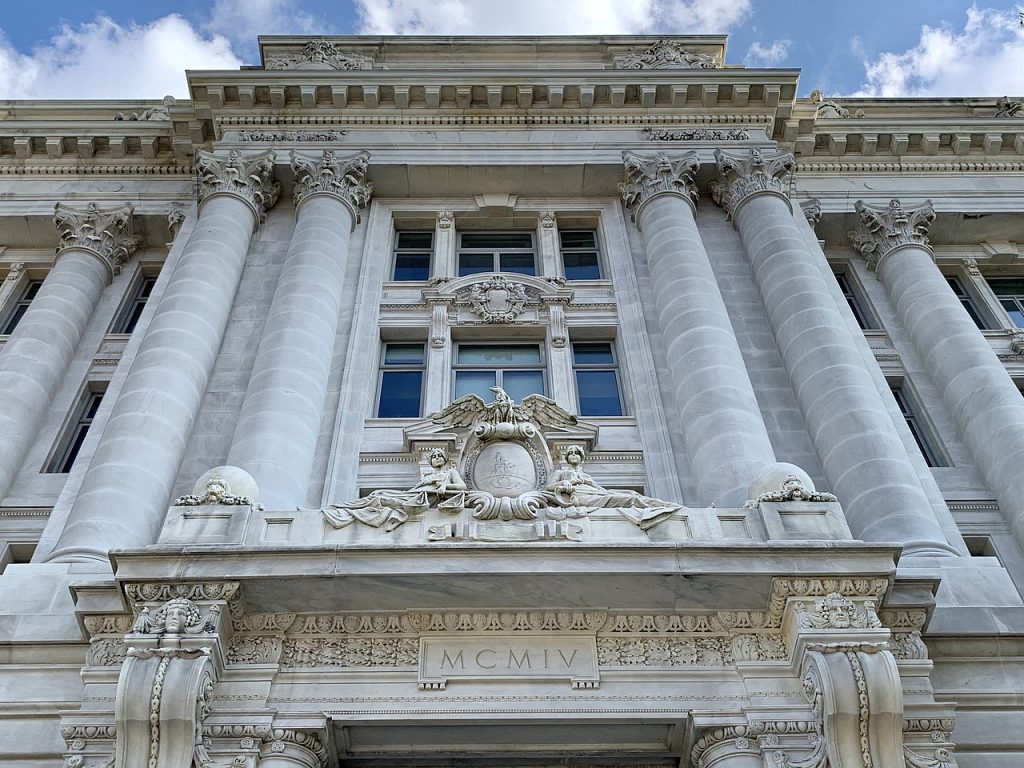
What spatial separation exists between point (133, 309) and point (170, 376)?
7.40 metres

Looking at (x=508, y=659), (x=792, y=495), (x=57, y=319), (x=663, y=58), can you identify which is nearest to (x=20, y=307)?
(x=57, y=319)

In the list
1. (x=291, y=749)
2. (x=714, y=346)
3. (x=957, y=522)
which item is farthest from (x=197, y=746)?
(x=957, y=522)

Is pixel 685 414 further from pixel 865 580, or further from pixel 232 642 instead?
pixel 232 642

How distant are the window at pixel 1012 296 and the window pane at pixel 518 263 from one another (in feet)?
40.6

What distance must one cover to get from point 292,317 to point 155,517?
5519 mm

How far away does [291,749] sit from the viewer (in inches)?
530

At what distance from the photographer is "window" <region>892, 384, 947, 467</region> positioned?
22234 millimetres

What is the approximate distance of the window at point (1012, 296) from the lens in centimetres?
2717

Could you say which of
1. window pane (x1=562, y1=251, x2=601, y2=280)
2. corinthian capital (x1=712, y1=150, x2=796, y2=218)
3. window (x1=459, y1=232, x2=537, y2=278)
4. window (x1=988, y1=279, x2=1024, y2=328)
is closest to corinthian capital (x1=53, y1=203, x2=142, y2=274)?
window (x1=459, y1=232, x2=537, y2=278)

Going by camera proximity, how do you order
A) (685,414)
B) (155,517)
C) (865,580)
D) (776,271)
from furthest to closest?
(776,271), (685,414), (155,517), (865,580)

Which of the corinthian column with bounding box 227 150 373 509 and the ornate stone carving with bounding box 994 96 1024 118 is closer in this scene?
the corinthian column with bounding box 227 150 373 509

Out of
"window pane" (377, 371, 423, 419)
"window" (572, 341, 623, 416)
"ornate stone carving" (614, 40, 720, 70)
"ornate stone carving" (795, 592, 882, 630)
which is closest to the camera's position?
"ornate stone carving" (795, 592, 882, 630)

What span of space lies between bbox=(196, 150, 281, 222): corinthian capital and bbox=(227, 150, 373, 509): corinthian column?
0.79m

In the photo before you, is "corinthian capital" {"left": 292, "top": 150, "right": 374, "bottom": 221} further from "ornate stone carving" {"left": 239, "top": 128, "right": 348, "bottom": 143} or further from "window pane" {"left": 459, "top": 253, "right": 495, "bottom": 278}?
"window pane" {"left": 459, "top": 253, "right": 495, "bottom": 278}
